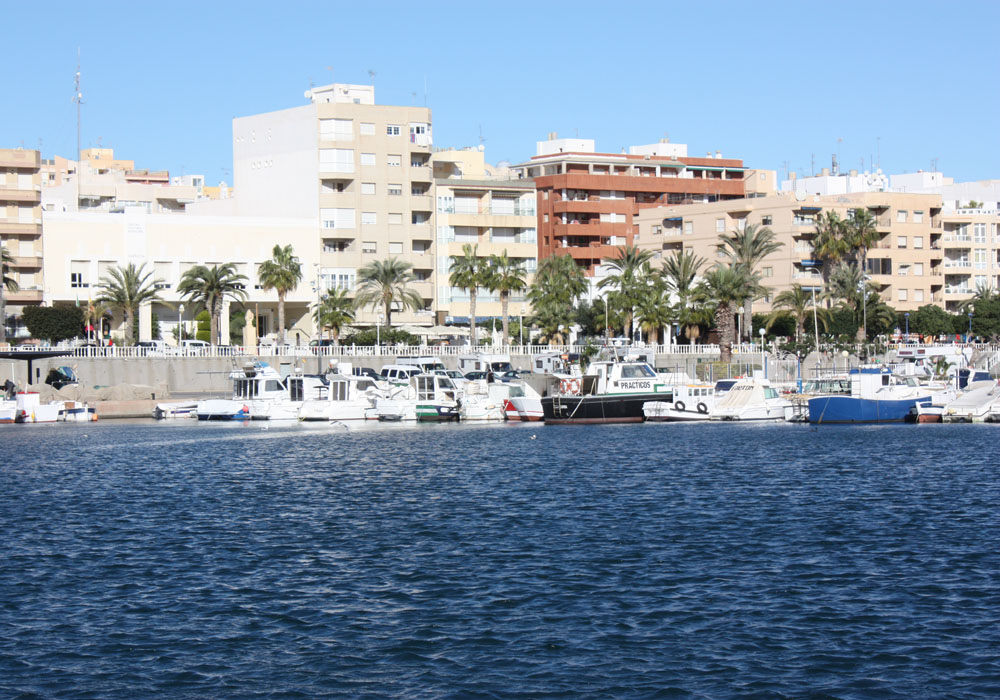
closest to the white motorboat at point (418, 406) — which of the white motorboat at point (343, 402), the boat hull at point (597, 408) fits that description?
the white motorboat at point (343, 402)

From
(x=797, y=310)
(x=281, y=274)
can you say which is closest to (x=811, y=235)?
(x=797, y=310)

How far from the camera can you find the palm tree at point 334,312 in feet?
345

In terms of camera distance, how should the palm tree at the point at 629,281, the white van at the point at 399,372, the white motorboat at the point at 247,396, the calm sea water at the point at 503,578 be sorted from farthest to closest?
the palm tree at the point at 629,281
the white van at the point at 399,372
the white motorboat at the point at 247,396
the calm sea water at the point at 503,578

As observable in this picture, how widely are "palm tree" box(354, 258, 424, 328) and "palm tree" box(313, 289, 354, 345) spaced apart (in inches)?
47.1

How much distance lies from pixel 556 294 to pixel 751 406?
39.8 m

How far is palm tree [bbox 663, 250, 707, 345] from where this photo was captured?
106250 millimetres

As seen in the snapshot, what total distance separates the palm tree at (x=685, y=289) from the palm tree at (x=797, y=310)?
21.7ft

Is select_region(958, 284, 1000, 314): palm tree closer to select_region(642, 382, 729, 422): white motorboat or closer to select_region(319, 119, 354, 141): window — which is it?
select_region(642, 382, 729, 422): white motorboat

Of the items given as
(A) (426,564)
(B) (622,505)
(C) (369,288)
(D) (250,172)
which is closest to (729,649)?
(A) (426,564)

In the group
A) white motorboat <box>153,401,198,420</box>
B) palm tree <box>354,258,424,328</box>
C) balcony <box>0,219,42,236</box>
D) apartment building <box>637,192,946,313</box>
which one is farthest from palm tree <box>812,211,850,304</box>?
balcony <box>0,219,42,236</box>

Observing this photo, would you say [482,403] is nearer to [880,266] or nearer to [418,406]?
[418,406]

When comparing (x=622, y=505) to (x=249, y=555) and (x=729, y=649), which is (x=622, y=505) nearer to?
(x=249, y=555)

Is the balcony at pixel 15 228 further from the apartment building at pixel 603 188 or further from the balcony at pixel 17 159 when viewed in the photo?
the apartment building at pixel 603 188

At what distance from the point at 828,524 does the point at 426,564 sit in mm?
12079
